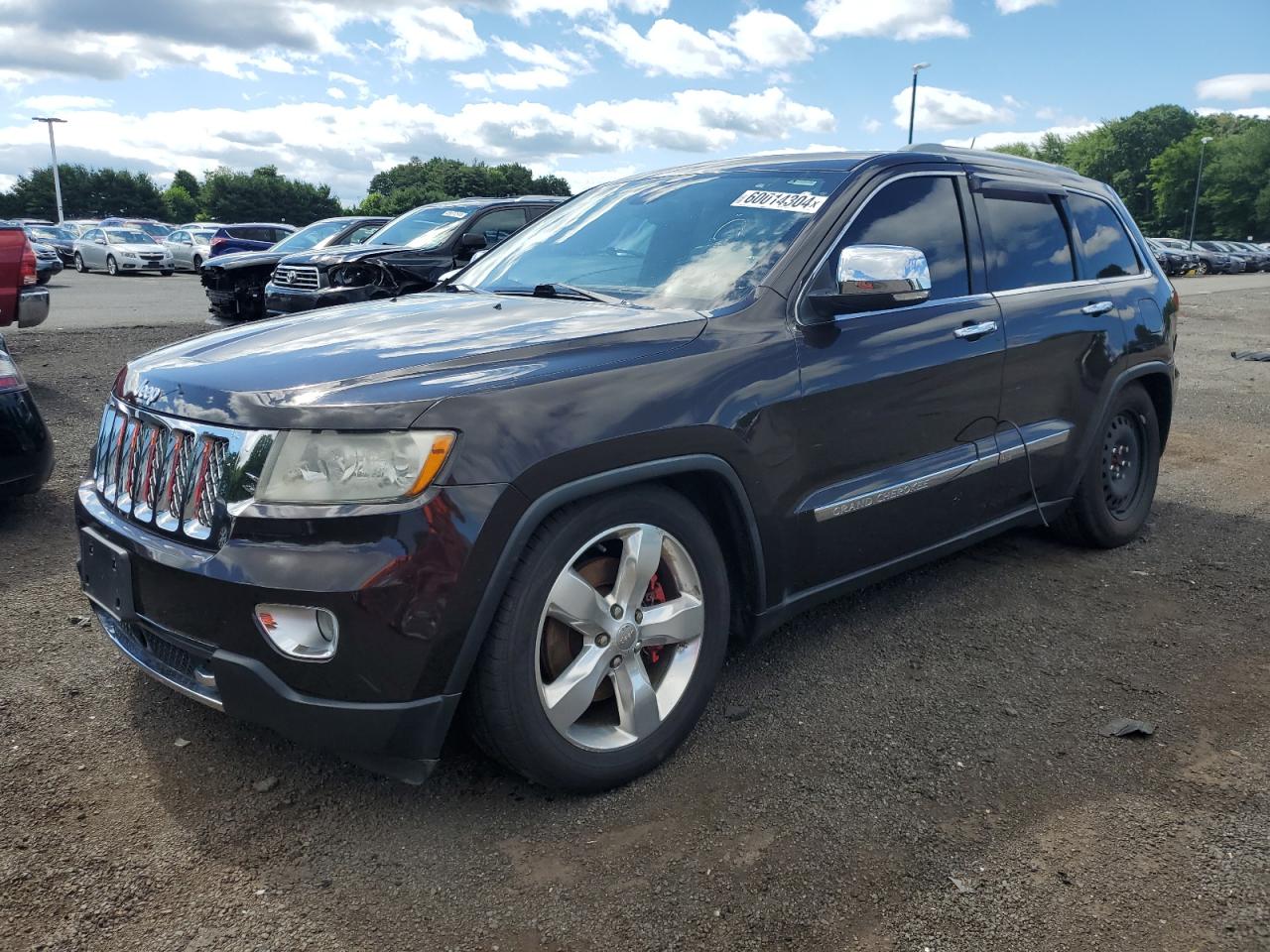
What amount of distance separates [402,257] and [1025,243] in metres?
7.28

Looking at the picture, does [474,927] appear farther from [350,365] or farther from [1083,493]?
[1083,493]

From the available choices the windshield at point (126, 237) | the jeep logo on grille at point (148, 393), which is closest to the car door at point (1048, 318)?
the jeep logo on grille at point (148, 393)

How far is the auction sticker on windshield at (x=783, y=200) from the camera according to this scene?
3.47 metres

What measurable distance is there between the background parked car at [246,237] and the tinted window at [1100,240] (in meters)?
21.4

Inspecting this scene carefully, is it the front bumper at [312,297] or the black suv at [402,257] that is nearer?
the front bumper at [312,297]

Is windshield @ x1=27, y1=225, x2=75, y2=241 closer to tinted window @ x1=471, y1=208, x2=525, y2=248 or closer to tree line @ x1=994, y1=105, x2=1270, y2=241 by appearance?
tinted window @ x1=471, y1=208, x2=525, y2=248

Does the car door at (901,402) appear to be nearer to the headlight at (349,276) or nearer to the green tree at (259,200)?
the headlight at (349,276)

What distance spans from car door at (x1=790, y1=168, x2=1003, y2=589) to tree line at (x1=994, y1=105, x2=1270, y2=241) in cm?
8524

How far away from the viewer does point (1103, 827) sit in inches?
106

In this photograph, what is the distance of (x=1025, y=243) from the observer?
4.29m

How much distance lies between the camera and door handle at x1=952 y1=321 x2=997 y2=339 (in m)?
3.76

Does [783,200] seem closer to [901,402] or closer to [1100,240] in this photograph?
[901,402]

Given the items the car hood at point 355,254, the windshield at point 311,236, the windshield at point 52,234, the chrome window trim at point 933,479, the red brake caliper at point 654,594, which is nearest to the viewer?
the red brake caliper at point 654,594

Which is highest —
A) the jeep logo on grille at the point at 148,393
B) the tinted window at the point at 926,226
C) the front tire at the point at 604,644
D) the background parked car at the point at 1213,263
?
the tinted window at the point at 926,226
